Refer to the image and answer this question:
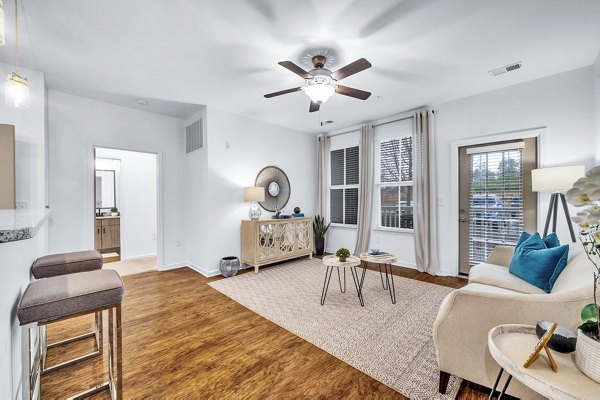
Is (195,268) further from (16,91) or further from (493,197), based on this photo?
(493,197)

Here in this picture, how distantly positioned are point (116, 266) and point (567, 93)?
724cm

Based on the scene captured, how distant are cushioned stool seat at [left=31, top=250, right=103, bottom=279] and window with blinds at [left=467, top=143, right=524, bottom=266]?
4.57m

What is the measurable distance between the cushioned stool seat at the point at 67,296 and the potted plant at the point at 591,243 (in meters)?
2.04

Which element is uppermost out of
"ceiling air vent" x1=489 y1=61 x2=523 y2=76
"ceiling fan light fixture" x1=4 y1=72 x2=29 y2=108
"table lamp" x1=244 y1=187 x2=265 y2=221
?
"ceiling air vent" x1=489 y1=61 x2=523 y2=76

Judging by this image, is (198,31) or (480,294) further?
(198,31)

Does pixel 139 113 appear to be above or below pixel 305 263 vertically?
above

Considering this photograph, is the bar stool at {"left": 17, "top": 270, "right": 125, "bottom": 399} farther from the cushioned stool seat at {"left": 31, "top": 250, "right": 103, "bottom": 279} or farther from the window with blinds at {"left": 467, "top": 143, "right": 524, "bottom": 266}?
the window with blinds at {"left": 467, "top": 143, "right": 524, "bottom": 266}

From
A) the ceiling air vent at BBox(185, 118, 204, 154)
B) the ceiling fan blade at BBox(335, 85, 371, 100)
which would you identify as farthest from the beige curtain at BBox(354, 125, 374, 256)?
the ceiling air vent at BBox(185, 118, 204, 154)

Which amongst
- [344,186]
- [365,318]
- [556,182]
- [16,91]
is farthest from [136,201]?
[556,182]

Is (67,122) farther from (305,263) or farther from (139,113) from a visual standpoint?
(305,263)

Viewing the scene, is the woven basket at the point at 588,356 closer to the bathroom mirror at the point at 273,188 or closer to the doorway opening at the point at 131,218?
the bathroom mirror at the point at 273,188

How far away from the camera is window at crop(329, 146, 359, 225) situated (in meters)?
5.30

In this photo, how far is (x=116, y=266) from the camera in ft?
15.3

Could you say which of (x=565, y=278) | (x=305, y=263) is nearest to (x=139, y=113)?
(x=305, y=263)
